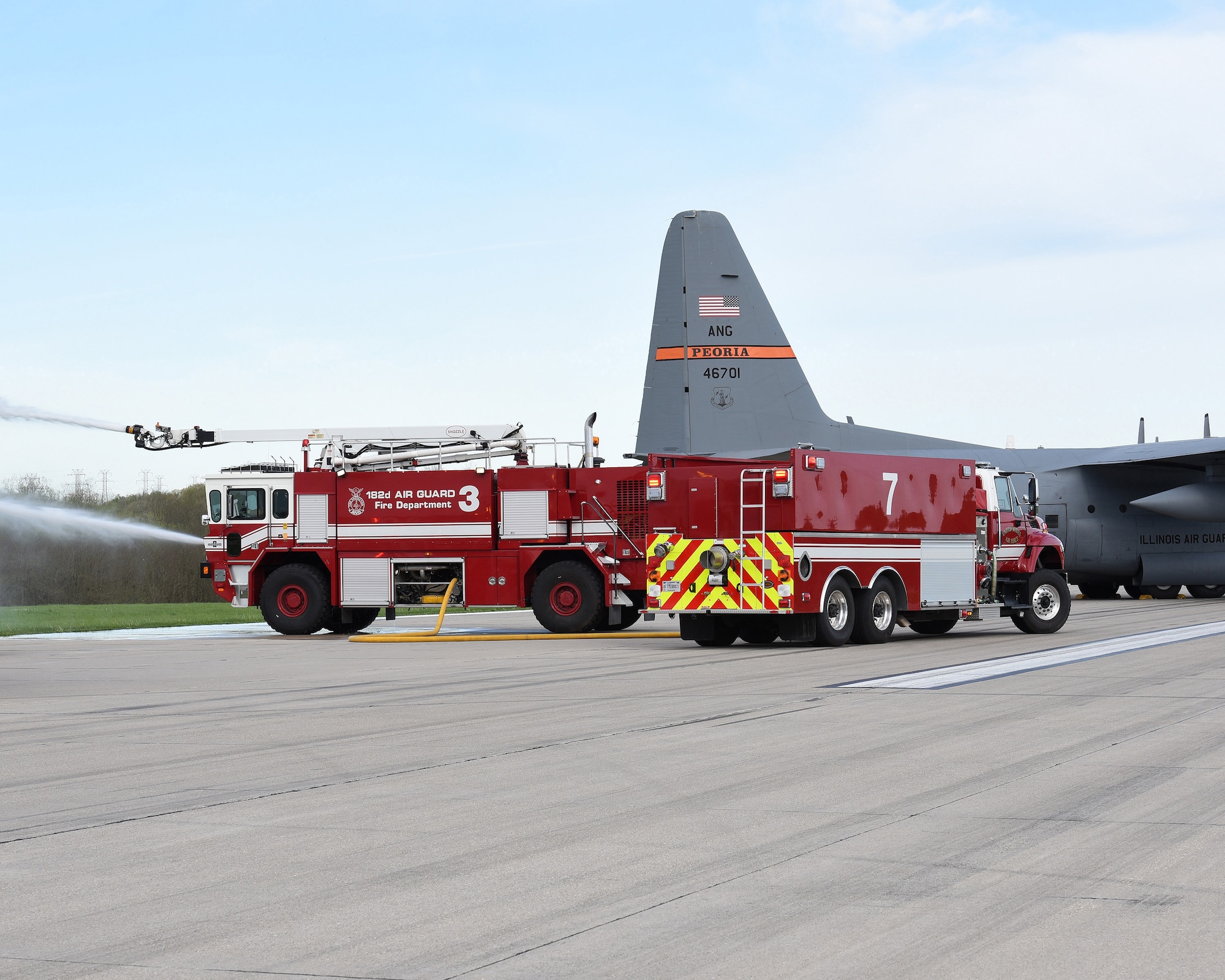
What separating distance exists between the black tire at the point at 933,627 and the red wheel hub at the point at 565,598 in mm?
6113

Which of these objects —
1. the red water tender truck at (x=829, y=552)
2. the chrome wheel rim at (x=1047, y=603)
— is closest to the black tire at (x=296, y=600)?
the red water tender truck at (x=829, y=552)

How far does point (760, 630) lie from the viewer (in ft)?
70.4

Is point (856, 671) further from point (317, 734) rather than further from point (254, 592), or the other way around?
point (254, 592)

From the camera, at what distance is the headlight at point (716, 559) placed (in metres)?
20.3

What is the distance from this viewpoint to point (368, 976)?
452cm

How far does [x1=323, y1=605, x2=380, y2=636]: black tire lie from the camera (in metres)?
26.2

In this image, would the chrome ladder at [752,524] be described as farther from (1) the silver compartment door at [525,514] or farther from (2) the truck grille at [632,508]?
(1) the silver compartment door at [525,514]

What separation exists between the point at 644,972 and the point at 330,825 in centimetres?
290

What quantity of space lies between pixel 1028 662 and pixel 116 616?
25847 mm

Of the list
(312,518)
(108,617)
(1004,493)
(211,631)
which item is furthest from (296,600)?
(1004,493)

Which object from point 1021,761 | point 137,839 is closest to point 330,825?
point 137,839

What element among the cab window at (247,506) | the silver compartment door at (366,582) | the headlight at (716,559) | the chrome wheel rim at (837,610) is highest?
the cab window at (247,506)

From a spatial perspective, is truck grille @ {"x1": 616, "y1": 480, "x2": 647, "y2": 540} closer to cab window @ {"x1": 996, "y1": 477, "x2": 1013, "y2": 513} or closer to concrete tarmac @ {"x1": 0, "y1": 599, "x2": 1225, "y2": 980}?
cab window @ {"x1": 996, "y1": 477, "x2": 1013, "y2": 513}

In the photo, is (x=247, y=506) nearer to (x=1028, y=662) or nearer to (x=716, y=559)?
(x=716, y=559)
